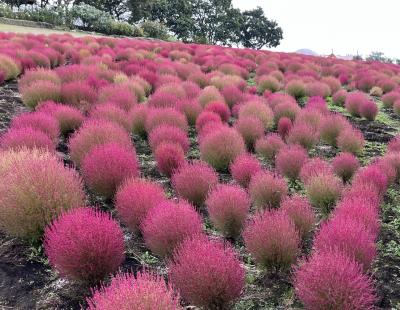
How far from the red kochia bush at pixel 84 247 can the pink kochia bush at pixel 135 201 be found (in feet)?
2.39

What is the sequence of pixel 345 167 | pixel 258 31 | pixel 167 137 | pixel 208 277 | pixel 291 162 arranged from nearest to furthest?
pixel 208 277, pixel 291 162, pixel 345 167, pixel 167 137, pixel 258 31

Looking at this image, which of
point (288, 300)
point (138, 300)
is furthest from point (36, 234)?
point (288, 300)

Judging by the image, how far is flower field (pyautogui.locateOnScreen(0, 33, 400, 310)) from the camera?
117 inches

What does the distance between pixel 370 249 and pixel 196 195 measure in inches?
76.3

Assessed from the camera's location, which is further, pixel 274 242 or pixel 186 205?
pixel 186 205

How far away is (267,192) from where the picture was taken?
4730mm

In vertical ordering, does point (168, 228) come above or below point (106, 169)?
below

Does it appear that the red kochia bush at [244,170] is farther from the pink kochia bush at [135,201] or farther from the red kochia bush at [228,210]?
the pink kochia bush at [135,201]

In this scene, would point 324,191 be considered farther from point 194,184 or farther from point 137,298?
point 137,298

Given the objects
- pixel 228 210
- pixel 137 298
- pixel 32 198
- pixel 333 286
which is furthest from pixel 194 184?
pixel 137 298

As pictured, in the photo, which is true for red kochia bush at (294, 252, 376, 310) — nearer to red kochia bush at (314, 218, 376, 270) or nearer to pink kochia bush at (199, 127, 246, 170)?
red kochia bush at (314, 218, 376, 270)

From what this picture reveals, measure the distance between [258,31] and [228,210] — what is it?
182ft

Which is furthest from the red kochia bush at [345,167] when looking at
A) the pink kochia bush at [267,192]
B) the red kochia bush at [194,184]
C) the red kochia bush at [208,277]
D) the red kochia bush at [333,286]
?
the red kochia bush at [208,277]

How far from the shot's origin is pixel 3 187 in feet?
12.3
